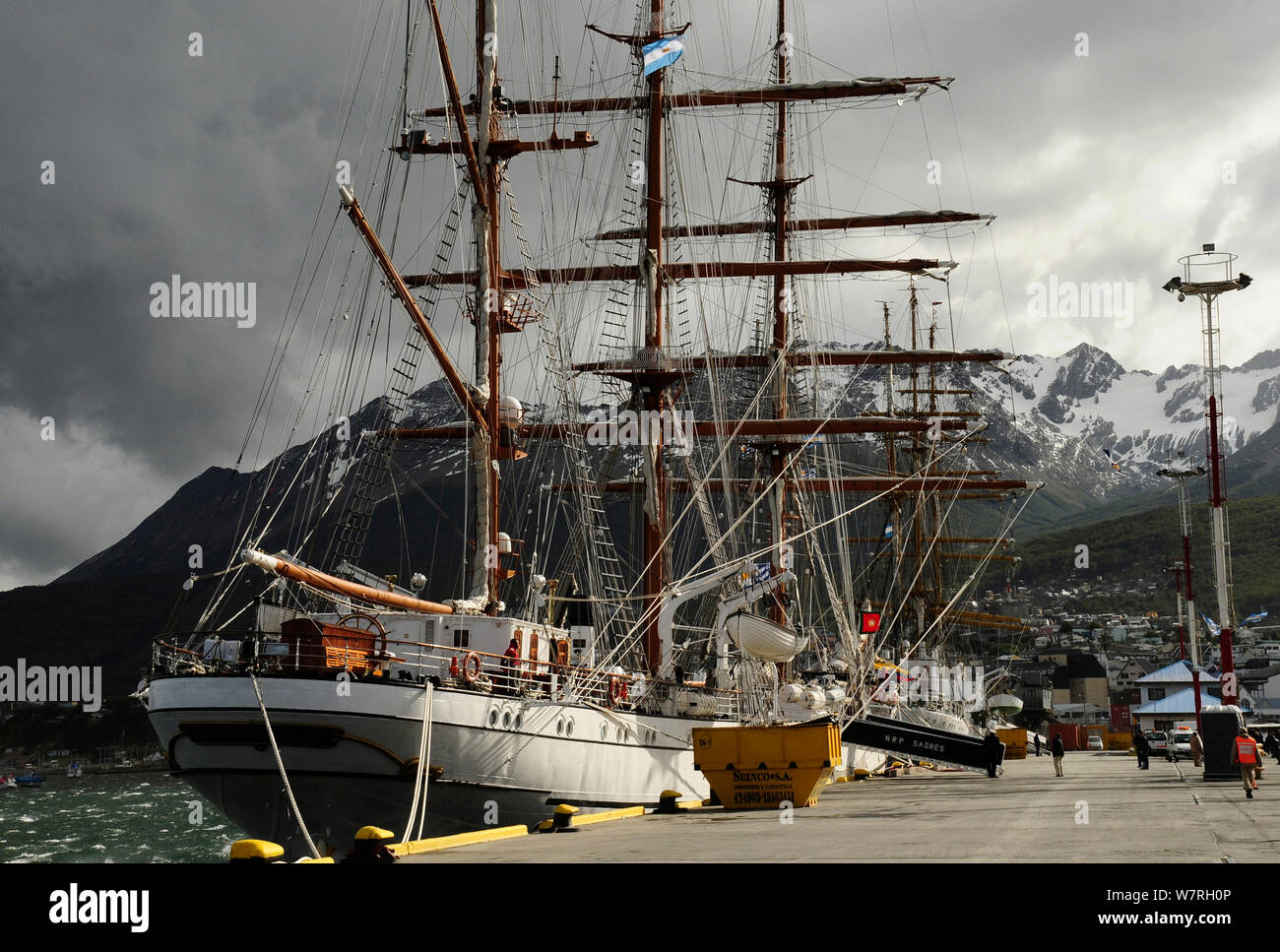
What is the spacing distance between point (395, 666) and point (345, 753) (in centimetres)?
314

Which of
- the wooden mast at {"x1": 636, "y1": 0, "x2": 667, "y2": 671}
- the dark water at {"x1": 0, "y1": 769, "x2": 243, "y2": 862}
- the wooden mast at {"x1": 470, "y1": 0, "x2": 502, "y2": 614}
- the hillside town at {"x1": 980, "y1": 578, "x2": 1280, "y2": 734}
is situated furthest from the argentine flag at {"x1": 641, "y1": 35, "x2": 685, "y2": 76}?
the hillside town at {"x1": 980, "y1": 578, "x2": 1280, "y2": 734}

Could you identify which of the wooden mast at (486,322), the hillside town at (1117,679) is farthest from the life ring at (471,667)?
the hillside town at (1117,679)

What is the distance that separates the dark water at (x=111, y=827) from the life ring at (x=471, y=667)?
274 inches

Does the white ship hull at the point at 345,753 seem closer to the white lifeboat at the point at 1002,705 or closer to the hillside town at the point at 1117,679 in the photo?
the hillside town at the point at 1117,679

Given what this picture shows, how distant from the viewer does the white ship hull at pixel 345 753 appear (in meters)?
21.9

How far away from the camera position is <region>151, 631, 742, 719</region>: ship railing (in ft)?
73.9

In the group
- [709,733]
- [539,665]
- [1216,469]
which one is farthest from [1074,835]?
[1216,469]

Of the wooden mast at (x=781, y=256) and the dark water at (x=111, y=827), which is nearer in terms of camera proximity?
the dark water at (x=111, y=827)

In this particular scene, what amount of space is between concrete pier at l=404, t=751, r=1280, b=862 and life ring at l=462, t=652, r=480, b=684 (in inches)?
171

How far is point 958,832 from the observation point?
16.4 metres

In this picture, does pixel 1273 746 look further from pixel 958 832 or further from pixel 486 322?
pixel 958 832

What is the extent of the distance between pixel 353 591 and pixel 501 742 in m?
4.26

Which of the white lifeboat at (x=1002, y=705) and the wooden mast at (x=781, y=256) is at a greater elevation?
the wooden mast at (x=781, y=256)

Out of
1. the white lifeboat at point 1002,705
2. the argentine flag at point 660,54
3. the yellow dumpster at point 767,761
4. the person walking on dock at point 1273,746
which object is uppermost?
the argentine flag at point 660,54
